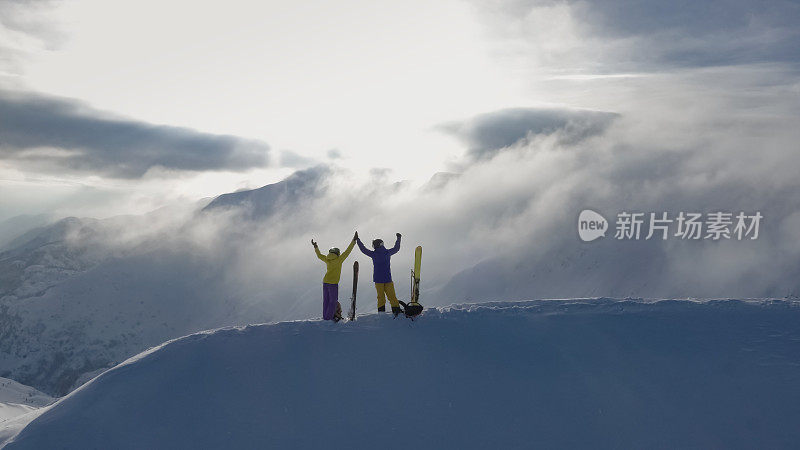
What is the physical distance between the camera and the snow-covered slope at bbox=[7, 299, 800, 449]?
39.7 feet

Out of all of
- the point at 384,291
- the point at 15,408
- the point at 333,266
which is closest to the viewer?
the point at 333,266

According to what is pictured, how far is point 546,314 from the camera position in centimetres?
1594

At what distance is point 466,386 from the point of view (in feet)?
43.6

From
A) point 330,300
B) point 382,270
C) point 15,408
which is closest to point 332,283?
point 330,300

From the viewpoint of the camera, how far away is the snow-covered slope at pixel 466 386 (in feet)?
39.7

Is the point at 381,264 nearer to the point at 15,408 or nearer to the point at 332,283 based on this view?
the point at 332,283

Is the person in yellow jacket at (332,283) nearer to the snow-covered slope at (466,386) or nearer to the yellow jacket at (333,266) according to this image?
the yellow jacket at (333,266)

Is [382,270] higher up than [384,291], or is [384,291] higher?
[382,270]

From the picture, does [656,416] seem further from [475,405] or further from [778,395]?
[475,405]

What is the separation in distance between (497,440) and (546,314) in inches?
194

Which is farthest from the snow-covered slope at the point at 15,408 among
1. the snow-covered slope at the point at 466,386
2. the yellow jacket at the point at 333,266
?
the yellow jacket at the point at 333,266

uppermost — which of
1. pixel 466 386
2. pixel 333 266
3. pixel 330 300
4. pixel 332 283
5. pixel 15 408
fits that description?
pixel 333 266

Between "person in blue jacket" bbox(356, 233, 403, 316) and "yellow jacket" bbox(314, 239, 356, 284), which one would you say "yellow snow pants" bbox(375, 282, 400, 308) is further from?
"yellow jacket" bbox(314, 239, 356, 284)

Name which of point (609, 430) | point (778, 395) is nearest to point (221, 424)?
point (609, 430)
